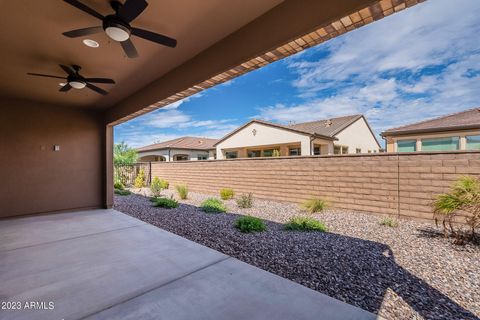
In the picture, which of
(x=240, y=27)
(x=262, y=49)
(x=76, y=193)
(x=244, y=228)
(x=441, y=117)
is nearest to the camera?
(x=262, y=49)

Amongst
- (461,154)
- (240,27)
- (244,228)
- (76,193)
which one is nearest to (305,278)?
(244,228)

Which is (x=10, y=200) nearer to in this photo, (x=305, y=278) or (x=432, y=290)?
Result: (x=305, y=278)

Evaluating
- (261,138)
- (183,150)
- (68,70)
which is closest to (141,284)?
(68,70)

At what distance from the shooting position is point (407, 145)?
11.0 metres

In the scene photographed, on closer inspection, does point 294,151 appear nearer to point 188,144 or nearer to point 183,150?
point 183,150

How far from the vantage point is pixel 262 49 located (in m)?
2.63

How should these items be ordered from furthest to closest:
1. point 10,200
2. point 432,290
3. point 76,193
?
point 76,193, point 10,200, point 432,290

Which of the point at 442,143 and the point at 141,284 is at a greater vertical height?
the point at 442,143

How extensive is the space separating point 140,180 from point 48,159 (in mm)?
6564

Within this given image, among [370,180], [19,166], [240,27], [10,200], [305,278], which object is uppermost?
[240,27]

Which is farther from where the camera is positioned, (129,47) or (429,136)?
(429,136)

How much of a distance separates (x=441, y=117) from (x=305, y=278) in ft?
42.5

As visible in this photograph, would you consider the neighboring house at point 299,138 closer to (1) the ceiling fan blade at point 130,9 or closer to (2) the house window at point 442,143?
(2) the house window at point 442,143

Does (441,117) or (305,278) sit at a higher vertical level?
(441,117)
